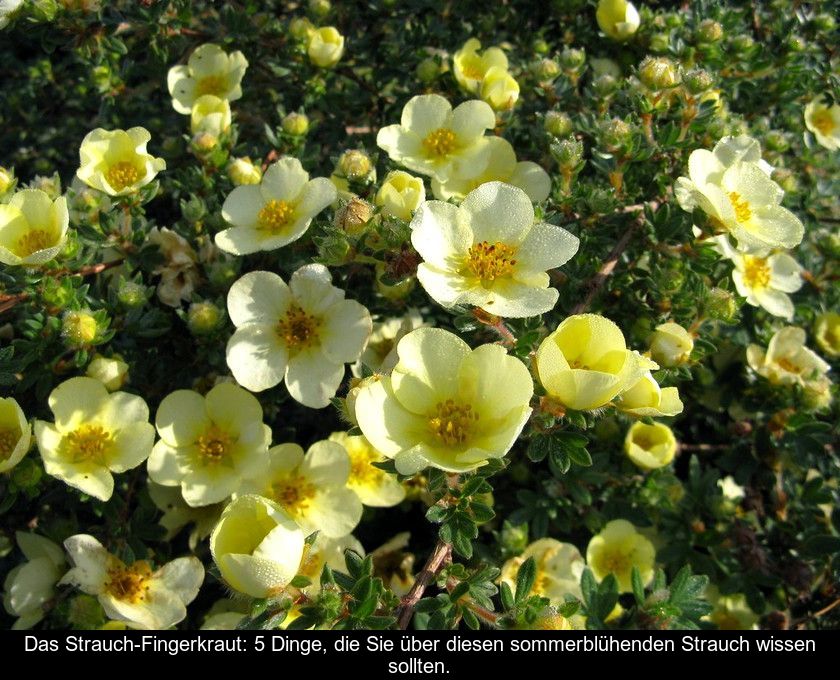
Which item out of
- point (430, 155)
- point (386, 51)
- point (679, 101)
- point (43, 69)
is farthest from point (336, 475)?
point (43, 69)

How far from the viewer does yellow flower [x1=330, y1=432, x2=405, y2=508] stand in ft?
6.95

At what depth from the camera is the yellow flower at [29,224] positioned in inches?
73.1

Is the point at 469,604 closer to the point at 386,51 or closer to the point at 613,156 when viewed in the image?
the point at 613,156

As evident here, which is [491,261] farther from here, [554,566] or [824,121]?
[824,121]

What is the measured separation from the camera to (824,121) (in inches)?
108

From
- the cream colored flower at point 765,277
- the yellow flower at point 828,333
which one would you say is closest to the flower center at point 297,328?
the cream colored flower at point 765,277

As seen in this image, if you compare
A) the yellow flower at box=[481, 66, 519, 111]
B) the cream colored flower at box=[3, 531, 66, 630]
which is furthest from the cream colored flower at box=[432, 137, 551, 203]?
the cream colored flower at box=[3, 531, 66, 630]

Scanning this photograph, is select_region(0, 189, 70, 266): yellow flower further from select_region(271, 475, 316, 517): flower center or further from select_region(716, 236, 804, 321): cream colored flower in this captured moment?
select_region(716, 236, 804, 321): cream colored flower

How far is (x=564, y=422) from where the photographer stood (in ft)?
5.32

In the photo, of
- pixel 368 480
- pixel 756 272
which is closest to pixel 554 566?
pixel 368 480

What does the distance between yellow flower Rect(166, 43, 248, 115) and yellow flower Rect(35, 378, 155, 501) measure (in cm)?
117

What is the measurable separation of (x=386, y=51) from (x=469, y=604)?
2.14m

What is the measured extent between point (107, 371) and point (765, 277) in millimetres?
2005

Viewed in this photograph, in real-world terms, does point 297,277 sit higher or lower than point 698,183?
lower
